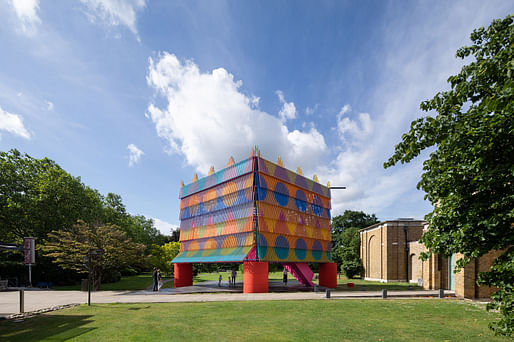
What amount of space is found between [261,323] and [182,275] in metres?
26.3

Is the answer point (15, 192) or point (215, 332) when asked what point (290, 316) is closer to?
point (215, 332)

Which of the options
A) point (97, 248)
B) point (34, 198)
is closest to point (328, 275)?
point (97, 248)

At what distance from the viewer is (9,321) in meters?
13.8

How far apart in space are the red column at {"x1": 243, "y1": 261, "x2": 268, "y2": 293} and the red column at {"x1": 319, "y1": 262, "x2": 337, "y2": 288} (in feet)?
35.7

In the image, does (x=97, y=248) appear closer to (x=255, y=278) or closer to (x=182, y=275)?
(x=182, y=275)

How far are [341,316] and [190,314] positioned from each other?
707 cm

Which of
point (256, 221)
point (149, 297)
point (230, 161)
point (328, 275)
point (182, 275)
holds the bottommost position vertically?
point (182, 275)

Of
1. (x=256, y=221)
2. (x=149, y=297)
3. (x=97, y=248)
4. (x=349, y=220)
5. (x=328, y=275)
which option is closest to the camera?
(x=149, y=297)

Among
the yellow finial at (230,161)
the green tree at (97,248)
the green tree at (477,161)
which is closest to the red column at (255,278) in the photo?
the yellow finial at (230,161)

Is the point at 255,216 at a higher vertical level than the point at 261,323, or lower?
higher

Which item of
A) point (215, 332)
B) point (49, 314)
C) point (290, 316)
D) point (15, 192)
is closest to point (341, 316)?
point (290, 316)

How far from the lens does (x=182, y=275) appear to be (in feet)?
122

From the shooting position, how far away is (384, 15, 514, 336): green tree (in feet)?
19.6

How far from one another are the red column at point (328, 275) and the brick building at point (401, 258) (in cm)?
925
